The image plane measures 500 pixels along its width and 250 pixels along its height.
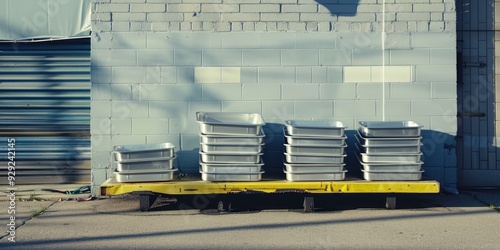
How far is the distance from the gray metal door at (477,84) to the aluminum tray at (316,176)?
2894 millimetres

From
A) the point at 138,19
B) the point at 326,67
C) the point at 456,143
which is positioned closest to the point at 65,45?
the point at 138,19

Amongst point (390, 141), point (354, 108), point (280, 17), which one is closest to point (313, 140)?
point (390, 141)

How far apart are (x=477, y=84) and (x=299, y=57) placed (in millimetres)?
3079

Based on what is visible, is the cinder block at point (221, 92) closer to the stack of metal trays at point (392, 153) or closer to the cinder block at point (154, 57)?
the cinder block at point (154, 57)

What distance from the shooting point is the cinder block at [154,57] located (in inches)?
404

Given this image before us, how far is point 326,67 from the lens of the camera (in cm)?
1037

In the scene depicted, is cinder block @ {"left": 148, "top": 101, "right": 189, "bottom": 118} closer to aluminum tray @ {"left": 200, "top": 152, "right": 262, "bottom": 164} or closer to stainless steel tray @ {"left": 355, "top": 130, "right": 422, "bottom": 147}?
aluminum tray @ {"left": 200, "top": 152, "right": 262, "bottom": 164}

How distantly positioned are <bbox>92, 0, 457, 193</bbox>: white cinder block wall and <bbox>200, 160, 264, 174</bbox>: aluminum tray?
1206 mm

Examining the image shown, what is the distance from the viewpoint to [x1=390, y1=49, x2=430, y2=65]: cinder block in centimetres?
1041

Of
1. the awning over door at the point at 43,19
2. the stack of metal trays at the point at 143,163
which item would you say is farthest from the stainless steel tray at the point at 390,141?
the awning over door at the point at 43,19

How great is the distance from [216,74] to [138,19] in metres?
1.47

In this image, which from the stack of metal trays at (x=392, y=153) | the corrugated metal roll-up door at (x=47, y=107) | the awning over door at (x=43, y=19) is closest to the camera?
the stack of metal trays at (x=392, y=153)

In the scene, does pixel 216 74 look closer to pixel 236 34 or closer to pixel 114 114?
pixel 236 34

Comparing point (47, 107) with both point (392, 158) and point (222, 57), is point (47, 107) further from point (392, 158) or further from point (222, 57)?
point (392, 158)
